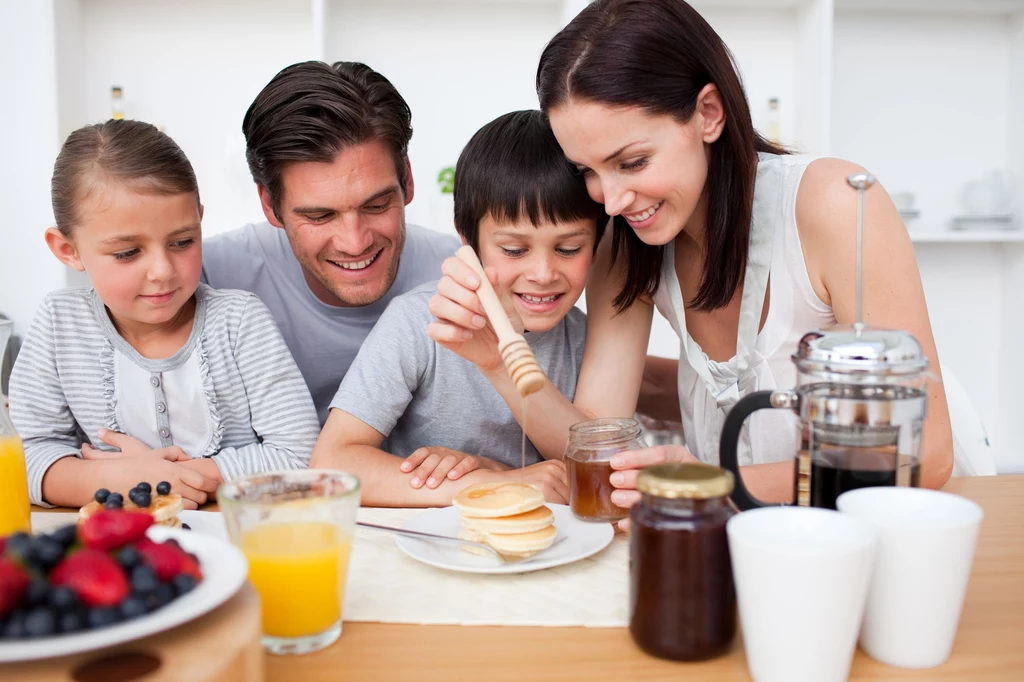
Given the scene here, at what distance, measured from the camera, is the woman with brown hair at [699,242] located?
1.33 meters

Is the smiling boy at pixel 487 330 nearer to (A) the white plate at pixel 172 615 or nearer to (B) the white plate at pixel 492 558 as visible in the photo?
(B) the white plate at pixel 492 558

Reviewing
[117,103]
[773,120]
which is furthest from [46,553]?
[773,120]

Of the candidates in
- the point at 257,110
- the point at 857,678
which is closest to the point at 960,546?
the point at 857,678

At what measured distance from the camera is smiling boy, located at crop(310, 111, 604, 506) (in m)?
1.50

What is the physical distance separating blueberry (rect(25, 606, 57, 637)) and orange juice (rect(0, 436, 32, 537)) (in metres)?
0.47

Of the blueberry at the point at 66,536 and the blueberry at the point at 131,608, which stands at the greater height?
the blueberry at the point at 66,536

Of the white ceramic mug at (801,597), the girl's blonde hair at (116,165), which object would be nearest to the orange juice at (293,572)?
the white ceramic mug at (801,597)

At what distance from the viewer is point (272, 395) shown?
5.54ft

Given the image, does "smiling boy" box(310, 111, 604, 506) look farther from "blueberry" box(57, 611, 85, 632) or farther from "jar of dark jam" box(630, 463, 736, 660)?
"blueberry" box(57, 611, 85, 632)

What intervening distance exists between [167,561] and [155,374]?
1112mm

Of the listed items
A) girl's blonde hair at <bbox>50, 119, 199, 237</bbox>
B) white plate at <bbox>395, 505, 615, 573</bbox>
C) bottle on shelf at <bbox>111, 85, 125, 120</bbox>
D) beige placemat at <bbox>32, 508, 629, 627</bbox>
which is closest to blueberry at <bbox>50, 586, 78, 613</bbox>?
beige placemat at <bbox>32, 508, 629, 627</bbox>

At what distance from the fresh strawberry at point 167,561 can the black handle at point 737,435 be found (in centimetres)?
51

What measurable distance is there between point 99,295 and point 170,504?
28.0 inches

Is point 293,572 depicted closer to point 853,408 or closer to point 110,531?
point 110,531
